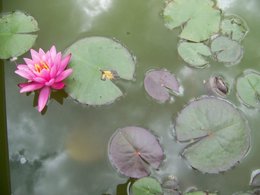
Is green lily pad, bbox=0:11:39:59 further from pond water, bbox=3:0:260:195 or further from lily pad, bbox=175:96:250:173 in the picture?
lily pad, bbox=175:96:250:173

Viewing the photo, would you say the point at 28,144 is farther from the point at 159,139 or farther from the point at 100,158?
the point at 159,139

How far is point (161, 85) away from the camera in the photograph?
1975mm

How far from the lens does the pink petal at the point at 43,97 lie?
1.91m

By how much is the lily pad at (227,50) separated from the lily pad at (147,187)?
777mm

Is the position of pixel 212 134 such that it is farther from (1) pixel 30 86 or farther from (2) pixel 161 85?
(1) pixel 30 86

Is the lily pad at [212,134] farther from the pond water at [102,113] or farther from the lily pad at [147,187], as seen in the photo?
the lily pad at [147,187]

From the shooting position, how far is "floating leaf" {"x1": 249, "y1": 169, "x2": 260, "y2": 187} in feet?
5.90

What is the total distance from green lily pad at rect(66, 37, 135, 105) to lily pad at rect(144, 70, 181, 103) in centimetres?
11

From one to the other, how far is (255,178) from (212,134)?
294 mm

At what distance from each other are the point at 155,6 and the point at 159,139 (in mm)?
828

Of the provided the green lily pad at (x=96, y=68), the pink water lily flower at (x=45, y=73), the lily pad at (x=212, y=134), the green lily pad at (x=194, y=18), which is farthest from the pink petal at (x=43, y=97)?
the green lily pad at (x=194, y=18)

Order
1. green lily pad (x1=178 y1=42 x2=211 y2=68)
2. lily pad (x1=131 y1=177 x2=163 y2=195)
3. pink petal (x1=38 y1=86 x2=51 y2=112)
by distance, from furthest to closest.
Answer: green lily pad (x1=178 y1=42 x2=211 y2=68) < pink petal (x1=38 y1=86 x2=51 y2=112) < lily pad (x1=131 y1=177 x2=163 y2=195)

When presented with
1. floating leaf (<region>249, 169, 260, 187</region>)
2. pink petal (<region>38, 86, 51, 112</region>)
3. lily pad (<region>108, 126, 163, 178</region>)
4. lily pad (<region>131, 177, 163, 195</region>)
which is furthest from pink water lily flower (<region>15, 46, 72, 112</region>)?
floating leaf (<region>249, 169, 260, 187</region>)

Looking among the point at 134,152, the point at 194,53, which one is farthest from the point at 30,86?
the point at 194,53
